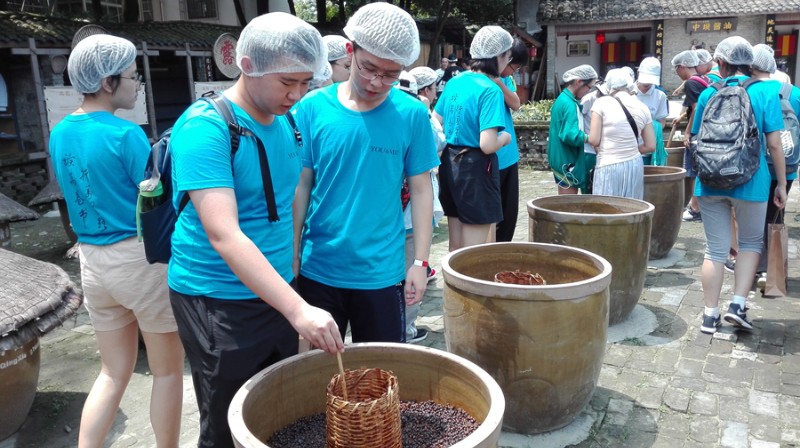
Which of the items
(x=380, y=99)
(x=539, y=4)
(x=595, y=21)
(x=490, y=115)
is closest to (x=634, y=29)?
(x=595, y=21)

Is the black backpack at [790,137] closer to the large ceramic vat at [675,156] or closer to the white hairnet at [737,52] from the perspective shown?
the white hairnet at [737,52]

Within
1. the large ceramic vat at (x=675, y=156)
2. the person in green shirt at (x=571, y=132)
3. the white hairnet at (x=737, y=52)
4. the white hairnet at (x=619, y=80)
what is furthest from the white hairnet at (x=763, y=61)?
the large ceramic vat at (x=675, y=156)

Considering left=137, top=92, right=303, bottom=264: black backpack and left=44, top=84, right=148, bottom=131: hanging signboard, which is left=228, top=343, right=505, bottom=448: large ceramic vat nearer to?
left=137, top=92, right=303, bottom=264: black backpack

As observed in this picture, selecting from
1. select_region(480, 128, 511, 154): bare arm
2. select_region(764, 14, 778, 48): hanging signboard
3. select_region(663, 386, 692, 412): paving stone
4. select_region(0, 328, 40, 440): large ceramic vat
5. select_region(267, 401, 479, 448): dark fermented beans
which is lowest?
select_region(663, 386, 692, 412): paving stone

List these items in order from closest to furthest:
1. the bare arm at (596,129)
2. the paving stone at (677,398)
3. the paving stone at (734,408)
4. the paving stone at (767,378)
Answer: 1. the paving stone at (734,408)
2. the paving stone at (677,398)
3. the paving stone at (767,378)
4. the bare arm at (596,129)

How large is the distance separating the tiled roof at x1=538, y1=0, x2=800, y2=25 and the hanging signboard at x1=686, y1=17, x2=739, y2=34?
31 centimetres

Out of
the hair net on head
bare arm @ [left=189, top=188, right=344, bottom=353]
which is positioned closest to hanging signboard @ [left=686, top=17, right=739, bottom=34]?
the hair net on head

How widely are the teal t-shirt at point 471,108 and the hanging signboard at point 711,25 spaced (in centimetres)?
1942

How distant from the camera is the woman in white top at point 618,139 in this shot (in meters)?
5.20

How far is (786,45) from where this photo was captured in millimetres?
21000

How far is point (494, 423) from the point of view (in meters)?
1.73

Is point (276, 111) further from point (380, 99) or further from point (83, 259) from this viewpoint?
point (83, 259)

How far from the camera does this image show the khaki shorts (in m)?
2.56

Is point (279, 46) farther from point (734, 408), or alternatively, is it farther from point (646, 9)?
point (646, 9)
